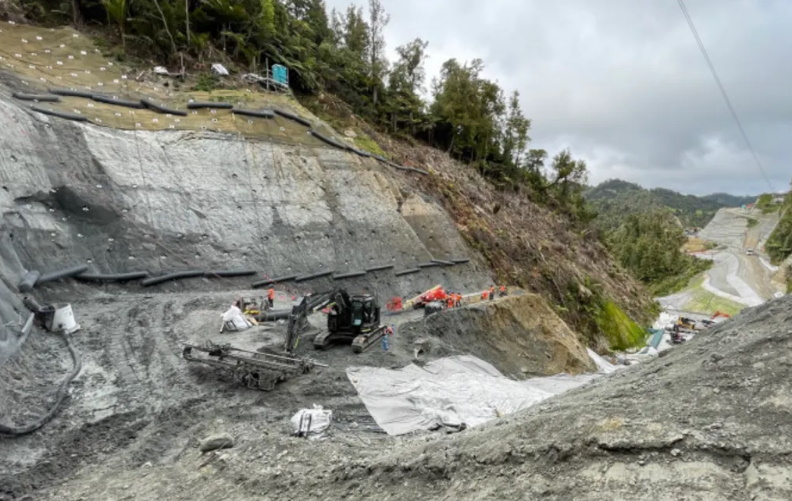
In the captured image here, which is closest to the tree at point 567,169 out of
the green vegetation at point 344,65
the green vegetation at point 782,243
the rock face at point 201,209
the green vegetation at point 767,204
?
the green vegetation at point 344,65

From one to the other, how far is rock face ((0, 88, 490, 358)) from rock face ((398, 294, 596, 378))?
3.99m

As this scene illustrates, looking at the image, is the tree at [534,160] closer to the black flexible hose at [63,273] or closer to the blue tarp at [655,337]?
the blue tarp at [655,337]

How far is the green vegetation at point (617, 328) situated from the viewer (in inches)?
1067

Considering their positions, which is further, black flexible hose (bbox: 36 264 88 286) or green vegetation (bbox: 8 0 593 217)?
green vegetation (bbox: 8 0 593 217)

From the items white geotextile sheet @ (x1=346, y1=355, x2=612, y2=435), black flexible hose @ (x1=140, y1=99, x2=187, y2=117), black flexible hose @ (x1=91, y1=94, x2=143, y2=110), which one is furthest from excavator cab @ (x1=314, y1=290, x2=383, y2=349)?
black flexible hose @ (x1=91, y1=94, x2=143, y2=110)

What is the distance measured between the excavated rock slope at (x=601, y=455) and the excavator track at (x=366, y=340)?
5.05 m

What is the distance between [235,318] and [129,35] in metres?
17.8

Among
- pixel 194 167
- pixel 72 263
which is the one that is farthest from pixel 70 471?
pixel 194 167

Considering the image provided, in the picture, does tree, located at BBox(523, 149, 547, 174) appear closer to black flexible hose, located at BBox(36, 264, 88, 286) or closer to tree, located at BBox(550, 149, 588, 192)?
tree, located at BBox(550, 149, 588, 192)

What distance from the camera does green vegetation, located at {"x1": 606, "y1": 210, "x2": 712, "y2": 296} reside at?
65.8 metres

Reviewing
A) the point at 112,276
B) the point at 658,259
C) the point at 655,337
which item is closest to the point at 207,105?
the point at 112,276

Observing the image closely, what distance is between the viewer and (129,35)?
21625mm

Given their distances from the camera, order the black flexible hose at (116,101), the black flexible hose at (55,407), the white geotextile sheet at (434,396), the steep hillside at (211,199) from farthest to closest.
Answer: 1. the black flexible hose at (116,101)
2. the steep hillside at (211,199)
3. the white geotextile sheet at (434,396)
4. the black flexible hose at (55,407)

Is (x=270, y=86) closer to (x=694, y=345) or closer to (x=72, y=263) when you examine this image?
(x=72, y=263)
